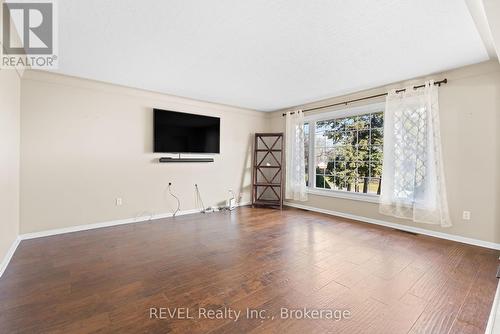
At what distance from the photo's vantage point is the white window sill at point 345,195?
402 centimetres

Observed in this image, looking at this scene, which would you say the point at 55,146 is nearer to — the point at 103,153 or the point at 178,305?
the point at 103,153

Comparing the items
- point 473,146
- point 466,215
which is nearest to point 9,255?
point 466,215

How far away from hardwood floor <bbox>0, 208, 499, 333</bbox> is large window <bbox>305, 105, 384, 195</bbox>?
1.21 m

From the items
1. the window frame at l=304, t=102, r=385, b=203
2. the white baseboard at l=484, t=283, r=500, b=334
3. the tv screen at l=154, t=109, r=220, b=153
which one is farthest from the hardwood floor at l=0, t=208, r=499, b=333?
the tv screen at l=154, t=109, r=220, b=153

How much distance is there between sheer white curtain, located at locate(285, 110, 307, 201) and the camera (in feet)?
16.5

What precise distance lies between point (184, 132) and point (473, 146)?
441 centimetres

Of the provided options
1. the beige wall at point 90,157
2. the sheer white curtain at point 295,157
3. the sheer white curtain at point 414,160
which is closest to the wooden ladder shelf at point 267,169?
the sheer white curtain at point 295,157

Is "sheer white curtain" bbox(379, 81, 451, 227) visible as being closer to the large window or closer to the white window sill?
the white window sill

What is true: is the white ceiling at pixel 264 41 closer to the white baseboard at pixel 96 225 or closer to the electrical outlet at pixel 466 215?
the electrical outlet at pixel 466 215

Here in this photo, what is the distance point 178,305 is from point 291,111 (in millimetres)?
4477

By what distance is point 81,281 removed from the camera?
2055 mm

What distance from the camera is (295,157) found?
514 cm

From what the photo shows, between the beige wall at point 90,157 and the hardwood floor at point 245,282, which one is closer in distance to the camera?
the hardwood floor at point 245,282

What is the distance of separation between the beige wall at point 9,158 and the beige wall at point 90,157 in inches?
8.9
